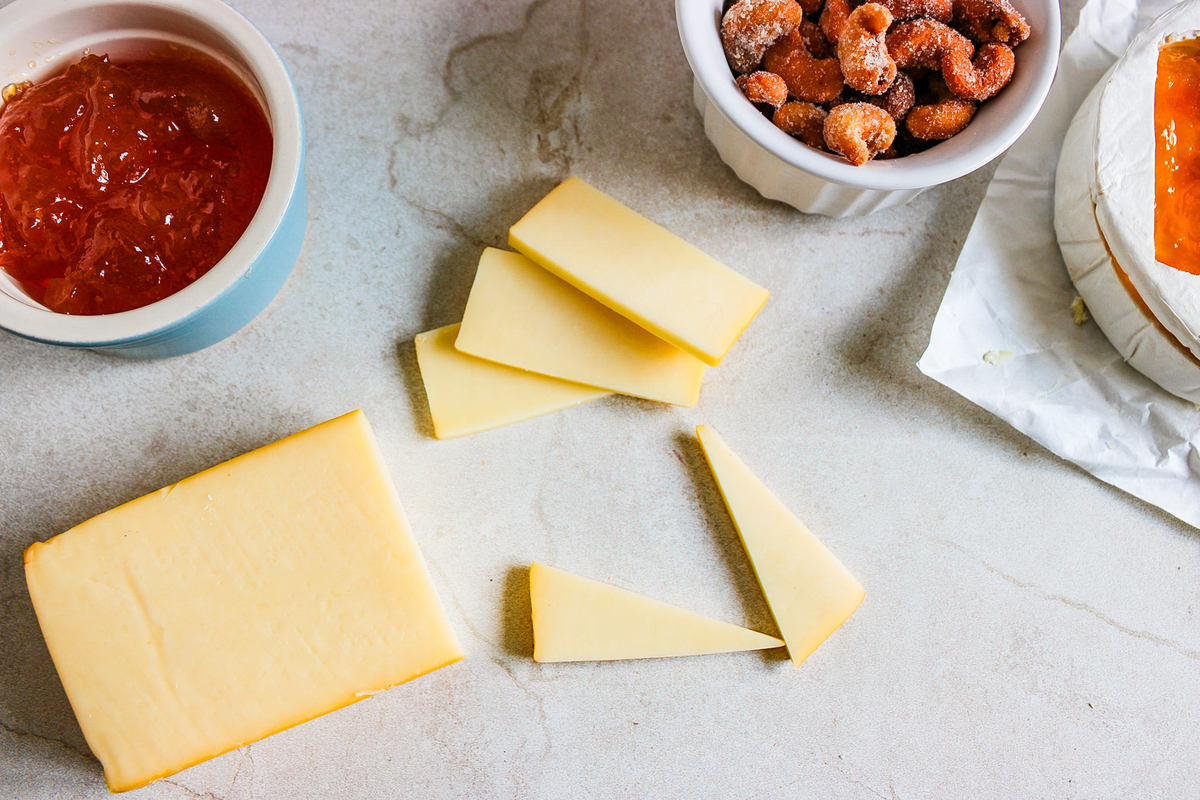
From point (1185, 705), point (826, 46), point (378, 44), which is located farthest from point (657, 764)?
point (378, 44)

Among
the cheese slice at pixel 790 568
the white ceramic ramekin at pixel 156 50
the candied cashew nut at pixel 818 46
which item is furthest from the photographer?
the cheese slice at pixel 790 568

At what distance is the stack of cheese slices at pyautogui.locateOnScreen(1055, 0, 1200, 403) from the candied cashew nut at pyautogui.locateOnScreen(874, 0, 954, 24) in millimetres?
241

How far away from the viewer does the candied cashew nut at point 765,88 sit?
31.7 inches

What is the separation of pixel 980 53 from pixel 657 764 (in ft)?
3.00

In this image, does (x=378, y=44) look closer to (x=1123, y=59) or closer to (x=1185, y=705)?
(x=1123, y=59)

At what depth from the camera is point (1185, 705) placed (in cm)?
100

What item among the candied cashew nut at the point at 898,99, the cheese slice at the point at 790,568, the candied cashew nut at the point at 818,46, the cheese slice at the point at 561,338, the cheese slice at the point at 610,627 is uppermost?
the candied cashew nut at the point at 818,46

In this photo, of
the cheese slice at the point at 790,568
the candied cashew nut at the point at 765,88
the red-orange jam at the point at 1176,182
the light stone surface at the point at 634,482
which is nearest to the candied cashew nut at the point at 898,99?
the candied cashew nut at the point at 765,88

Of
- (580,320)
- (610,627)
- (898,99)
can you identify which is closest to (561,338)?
(580,320)

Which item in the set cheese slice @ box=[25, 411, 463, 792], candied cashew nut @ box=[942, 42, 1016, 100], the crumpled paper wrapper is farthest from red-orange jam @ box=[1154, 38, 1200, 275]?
cheese slice @ box=[25, 411, 463, 792]

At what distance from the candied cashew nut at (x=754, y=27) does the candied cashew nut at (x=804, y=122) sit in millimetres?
70

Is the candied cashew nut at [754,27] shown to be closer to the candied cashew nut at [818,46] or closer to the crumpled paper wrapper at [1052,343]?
the candied cashew nut at [818,46]

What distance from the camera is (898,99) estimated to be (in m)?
0.82

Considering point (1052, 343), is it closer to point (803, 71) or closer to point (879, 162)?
point (879, 162)
